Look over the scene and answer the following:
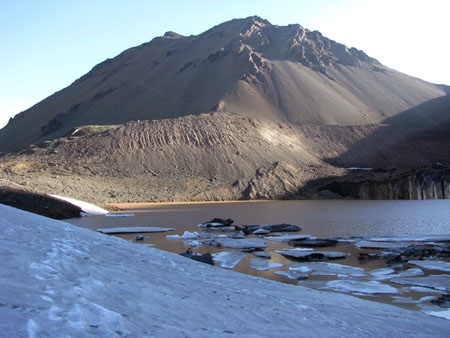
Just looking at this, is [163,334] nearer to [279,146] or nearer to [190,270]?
[190,270]

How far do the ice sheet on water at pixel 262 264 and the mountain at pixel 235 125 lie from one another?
38.0 metres

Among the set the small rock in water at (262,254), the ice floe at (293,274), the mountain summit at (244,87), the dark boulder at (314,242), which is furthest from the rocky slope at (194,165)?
the ice floe at (293,274)

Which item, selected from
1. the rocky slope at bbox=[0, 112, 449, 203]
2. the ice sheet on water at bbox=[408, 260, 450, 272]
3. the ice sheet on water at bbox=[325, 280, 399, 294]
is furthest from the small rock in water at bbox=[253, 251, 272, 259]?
the rocky slope at bbox=[0, 112, 449, 203]

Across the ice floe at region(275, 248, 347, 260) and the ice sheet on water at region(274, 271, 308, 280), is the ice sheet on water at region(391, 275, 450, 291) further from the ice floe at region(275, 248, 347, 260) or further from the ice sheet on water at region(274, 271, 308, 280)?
the ice floe at region(275, 248, 347, 260)

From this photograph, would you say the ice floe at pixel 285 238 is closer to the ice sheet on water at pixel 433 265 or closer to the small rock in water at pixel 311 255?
the small rock in water at pixel 311 255

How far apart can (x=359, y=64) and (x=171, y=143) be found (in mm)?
69914

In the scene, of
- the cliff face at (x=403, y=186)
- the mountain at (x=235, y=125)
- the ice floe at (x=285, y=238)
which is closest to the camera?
the ice floe at (x=285, y=238)

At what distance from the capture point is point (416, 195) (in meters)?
61.6

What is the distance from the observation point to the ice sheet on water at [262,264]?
1321cm

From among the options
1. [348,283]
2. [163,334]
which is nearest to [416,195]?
[348,283]

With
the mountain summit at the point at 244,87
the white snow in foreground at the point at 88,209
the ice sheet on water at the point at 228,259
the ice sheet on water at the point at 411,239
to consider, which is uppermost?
the mountain summit at the point at 244,87

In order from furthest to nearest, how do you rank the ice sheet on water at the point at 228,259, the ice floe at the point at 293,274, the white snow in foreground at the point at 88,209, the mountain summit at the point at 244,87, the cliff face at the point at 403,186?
the mountain summit at the point at 244,87 < the cliff face at the point at 403,186 < the white snow in foreground at the point at 88,209 < the ice sheet on water at the point at 228,259 < the ice floe at the point at 293,274

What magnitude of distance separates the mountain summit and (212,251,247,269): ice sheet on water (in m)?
69.8

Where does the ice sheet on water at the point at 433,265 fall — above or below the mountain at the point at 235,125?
below
